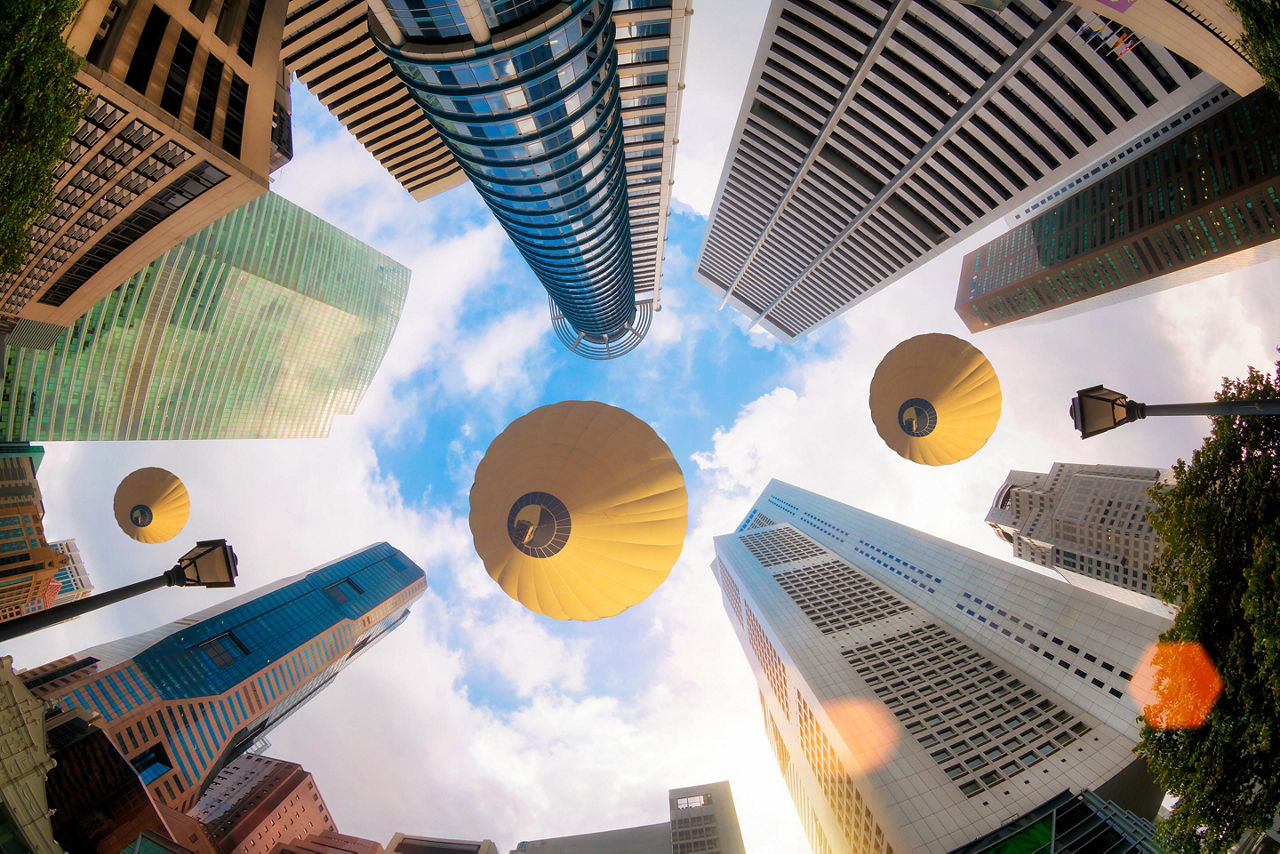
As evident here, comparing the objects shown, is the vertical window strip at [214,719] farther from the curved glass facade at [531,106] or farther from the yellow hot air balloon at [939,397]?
the yellow hot air balloon at [939,397]

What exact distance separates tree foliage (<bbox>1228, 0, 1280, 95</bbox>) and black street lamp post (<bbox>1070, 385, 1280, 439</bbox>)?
23.4ft

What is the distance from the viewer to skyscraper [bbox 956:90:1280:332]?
54.5 meters

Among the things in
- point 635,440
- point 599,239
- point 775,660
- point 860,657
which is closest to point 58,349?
point 599,239

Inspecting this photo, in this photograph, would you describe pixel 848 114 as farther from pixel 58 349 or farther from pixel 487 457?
pixel 58 349

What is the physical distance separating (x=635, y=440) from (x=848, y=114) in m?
48.7

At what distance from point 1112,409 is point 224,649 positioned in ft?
389

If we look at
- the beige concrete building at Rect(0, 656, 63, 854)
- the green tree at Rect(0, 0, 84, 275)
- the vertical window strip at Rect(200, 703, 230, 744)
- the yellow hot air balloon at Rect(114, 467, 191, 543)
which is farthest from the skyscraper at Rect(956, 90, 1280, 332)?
the vertical window strip at Rect(200, 703, 230, 744)

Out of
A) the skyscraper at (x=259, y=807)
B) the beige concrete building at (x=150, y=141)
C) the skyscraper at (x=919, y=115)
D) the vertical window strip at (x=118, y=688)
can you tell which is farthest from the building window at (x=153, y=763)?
the skyscraper at (x=919, y=115)

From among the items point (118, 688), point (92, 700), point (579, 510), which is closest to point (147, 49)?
point (579, 510)

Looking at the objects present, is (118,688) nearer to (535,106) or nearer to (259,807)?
(259,807)

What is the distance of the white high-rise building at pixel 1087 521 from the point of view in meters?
83.4

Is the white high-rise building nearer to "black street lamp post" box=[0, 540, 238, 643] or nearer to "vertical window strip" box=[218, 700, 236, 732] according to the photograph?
"black street lamp post" box=[0, 540, 238, 643]

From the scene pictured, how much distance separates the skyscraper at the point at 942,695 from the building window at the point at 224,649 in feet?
307

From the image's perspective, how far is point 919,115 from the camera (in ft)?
127
